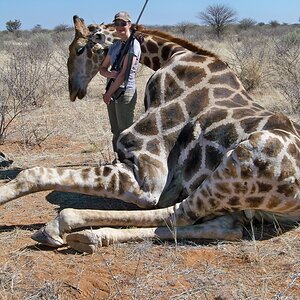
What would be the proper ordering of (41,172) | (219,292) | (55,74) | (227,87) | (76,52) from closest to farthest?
(219,292) < (41,172) < (227,87) < (76,52) < (55,74)

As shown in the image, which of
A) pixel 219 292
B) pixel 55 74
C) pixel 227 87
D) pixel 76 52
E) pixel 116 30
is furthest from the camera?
pixel 55 74

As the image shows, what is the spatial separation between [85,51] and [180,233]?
305 cm

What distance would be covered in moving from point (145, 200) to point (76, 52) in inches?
100

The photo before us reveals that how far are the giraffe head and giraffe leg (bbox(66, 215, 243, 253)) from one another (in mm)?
2811

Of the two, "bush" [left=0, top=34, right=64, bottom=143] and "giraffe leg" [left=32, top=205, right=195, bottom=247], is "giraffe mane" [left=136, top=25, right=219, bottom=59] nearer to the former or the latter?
"giraffe leg" [left=32, top=205, right=195, bottom=247]

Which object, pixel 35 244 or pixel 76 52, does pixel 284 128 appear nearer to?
pixel 35 244

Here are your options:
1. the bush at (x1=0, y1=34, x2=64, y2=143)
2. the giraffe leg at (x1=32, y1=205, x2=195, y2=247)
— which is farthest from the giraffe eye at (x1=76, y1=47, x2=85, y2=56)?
the giraffe leg at (x1=32, y1=205, x2=195, y2=247)

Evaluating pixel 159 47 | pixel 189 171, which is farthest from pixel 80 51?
pixel 189 171

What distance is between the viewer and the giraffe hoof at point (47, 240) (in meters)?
4.38

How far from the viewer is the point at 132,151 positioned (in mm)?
5238

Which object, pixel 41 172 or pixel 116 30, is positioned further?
pixel 116 30

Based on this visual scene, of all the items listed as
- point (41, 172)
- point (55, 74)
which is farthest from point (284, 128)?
point (55, 74)

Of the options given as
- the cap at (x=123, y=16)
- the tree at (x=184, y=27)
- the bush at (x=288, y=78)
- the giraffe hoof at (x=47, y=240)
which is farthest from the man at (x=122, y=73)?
the tree at (x=184, y=27)

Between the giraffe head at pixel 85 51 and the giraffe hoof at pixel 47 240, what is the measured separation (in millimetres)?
2914
